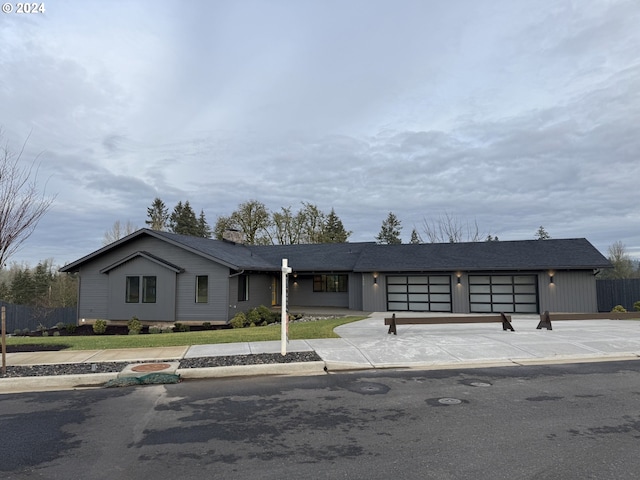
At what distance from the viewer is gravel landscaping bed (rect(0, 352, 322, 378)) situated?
8.44 metres

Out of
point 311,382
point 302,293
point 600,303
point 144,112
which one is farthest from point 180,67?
point 600,303

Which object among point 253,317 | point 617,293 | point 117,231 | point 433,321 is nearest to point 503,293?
point 617,293

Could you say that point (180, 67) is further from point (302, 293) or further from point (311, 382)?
point (302, 293)

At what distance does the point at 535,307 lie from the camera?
74.3ft

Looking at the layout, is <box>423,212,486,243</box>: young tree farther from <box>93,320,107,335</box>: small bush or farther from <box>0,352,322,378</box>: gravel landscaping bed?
<box>0,352,322,378</box>: gravel landscaping bed

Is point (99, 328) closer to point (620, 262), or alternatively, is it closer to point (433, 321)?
point (433, 321)

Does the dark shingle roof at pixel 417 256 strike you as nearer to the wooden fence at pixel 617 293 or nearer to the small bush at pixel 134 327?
the wooden fence at pixel 617 293

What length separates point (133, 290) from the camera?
2094cm

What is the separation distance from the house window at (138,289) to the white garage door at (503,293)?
17166 millimetres

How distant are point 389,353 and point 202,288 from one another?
13.0 m

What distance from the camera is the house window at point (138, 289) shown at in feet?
68.1

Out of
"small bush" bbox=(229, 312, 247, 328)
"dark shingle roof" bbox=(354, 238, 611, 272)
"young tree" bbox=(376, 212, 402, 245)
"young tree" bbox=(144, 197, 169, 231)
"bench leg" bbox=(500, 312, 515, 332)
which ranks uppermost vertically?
"young tree" bbox=(144, 197, 169, 231)

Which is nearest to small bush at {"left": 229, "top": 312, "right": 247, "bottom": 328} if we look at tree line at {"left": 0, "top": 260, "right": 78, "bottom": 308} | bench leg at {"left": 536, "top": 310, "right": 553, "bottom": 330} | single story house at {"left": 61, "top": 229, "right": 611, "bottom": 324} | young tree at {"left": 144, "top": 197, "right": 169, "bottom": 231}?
single story house at {"left": 61, "top": 229, "right": 611, "bottom": 324}

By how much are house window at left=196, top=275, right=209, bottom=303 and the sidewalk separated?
9580 mm
